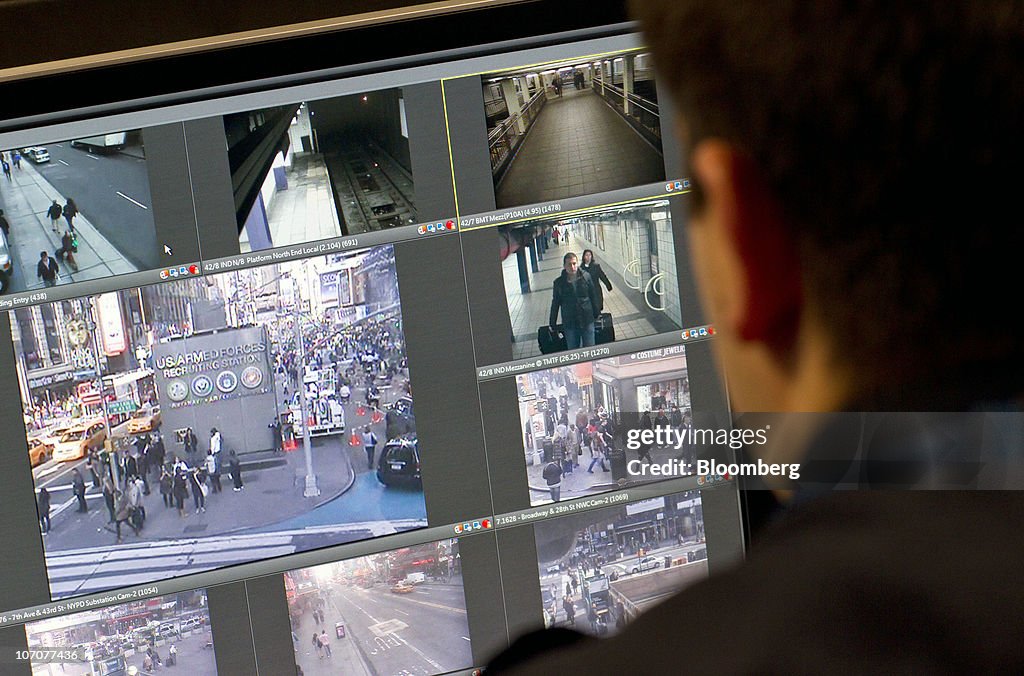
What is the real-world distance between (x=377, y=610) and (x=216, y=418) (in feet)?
0.76

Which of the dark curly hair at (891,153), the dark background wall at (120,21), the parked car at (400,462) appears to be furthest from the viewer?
the parked car at (400,462)

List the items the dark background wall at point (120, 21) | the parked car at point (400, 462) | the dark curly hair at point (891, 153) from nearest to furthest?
the dark curly hair at point (891, 153) < the dark background wall at point (120, 21) < the parked car at point (400, 462)

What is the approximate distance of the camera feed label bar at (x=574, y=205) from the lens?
0.87 meters

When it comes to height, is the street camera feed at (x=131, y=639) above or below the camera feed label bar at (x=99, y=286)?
below

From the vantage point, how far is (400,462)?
2.83 feet

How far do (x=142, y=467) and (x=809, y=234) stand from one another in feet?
2.37

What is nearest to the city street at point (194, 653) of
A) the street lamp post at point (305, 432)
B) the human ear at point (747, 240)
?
the street lamp post at point (305, 432)

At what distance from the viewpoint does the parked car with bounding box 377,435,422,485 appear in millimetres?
859

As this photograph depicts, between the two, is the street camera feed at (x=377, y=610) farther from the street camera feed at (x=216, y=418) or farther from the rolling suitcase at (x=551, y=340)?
the rolling suitcase at (x=551, y=340)

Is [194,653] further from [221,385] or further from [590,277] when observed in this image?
[590,277]

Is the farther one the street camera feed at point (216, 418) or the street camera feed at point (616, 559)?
the street camera feed at point (616, 559)

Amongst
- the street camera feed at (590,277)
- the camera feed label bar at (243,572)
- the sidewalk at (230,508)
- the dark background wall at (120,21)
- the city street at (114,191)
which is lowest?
the camera feed label bar at (243,572)

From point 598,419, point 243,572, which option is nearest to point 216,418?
point 243,572

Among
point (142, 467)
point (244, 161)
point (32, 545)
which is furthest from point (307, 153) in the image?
point (32, 545)
